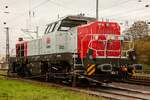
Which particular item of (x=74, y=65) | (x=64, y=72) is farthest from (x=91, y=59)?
(x=64, y=72)

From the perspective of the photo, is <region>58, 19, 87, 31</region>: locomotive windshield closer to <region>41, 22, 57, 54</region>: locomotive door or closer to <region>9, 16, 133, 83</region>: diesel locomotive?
<region>9, 16, 133, 83</region>: diesel locomotive

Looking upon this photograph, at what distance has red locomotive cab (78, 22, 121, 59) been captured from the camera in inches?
697

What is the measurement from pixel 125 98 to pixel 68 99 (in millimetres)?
2211

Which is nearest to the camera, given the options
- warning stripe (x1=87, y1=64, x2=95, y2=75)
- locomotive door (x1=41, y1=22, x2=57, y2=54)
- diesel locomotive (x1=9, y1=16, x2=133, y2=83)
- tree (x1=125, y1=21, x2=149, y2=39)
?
warning stripe (x1=87, y1=64, x2=95, y2=75)

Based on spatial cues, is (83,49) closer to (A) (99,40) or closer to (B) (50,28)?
(A) (99,40)

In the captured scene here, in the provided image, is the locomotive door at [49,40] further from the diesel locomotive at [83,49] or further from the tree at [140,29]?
the tree at [140,29]

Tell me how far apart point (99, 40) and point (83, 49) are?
0.89m

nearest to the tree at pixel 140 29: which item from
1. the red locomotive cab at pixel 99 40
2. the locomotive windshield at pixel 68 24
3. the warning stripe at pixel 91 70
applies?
the locomotive windshield at pixel 68 24

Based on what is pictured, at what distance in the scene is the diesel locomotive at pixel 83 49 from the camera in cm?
1727

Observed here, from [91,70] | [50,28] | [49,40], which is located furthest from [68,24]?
[91,70]

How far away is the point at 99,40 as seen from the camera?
58.5ft

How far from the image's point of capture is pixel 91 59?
1725 cm

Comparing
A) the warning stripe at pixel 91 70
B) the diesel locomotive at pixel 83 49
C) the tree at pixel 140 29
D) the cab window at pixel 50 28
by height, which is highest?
the tree at pixel 140 29

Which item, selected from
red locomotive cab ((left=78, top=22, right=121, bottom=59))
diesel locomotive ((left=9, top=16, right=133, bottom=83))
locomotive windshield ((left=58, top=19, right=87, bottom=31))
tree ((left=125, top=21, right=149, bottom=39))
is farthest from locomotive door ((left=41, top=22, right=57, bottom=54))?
tree ((left=125, top=21, right=149, bottom=39))
